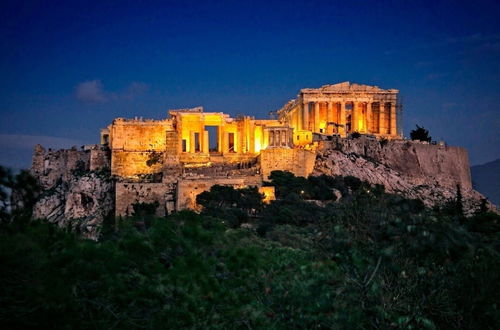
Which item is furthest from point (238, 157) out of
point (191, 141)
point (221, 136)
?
point (191, 141)

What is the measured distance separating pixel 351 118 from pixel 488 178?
58095mm

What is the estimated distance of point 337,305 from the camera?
11.0 m

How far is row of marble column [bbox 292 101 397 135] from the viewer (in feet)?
194

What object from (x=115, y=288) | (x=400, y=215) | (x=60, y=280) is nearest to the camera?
(x=60, y=280)

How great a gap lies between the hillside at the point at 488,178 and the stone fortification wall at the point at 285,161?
54658 mm

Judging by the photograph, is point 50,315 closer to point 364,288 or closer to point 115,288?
point 115,288

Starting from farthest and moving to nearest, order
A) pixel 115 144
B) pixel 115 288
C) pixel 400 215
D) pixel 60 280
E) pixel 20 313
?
pixel 115 144, pixel 400 215, pixel 115 288, pixel 60 280, pixel 20 313

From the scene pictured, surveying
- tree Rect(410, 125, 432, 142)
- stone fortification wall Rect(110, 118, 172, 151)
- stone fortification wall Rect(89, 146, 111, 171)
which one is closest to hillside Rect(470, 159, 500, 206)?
tree Rect(410, 125, 432, 142)

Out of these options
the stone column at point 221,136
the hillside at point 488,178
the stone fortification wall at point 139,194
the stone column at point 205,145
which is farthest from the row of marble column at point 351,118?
the hillside at point 488,178

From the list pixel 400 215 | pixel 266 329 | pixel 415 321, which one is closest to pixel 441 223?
pixel 400 215

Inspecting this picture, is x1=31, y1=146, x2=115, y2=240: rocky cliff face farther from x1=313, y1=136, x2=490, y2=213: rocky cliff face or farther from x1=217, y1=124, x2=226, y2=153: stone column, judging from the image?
x1=313, y1=136, x2=490, y2=213: rocky cliff face

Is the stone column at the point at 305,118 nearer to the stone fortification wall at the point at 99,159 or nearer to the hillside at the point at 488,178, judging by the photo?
the stone fortification wall at the point at 99,159

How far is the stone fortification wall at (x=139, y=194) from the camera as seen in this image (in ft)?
140

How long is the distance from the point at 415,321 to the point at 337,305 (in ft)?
4.38
